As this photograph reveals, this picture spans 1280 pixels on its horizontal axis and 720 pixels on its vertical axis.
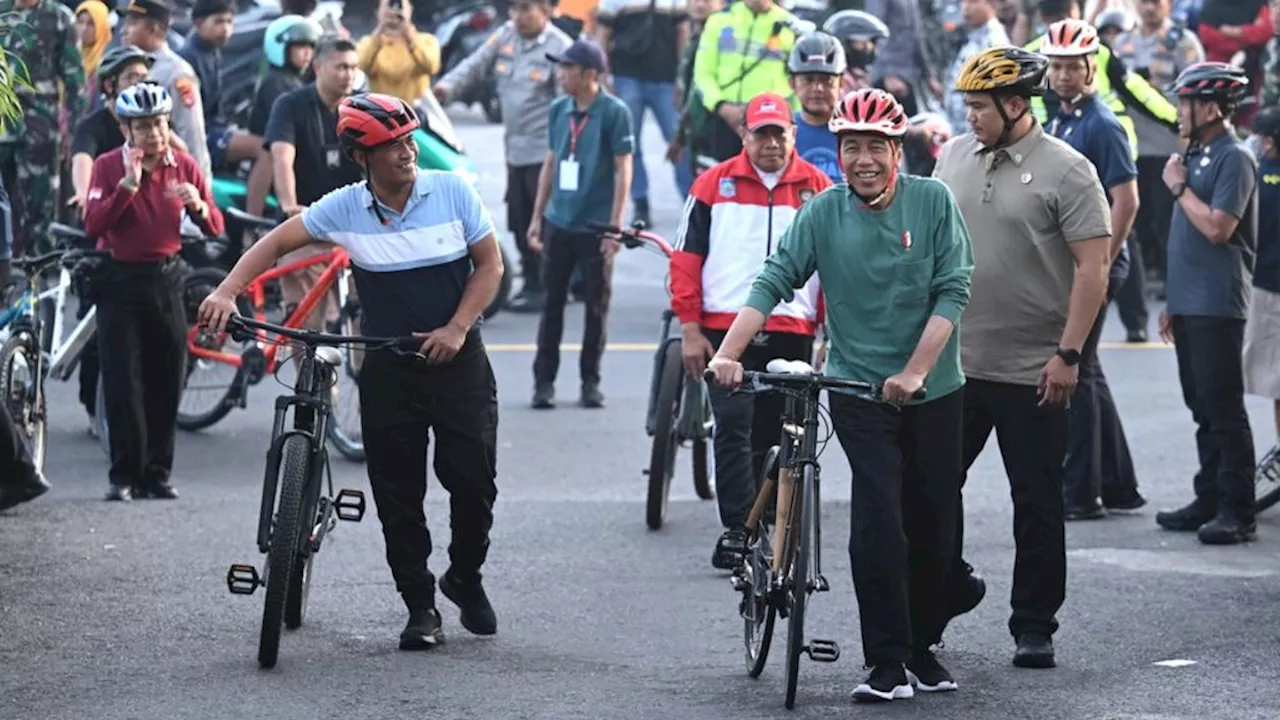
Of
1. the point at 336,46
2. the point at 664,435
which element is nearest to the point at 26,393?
the point at 336,46

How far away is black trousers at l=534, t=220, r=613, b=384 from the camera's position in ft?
47.2

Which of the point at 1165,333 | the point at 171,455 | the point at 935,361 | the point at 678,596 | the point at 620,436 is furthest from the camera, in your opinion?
the point at 620,436

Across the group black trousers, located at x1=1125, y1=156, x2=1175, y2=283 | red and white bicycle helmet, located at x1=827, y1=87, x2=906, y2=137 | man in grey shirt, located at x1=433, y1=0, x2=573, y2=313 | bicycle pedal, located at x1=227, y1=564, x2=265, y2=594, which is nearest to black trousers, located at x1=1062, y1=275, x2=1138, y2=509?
red and white bicycle helmet, located at x1=827, y1=87, x2=906, y2=137

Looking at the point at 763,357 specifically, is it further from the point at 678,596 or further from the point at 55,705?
the point at 55,705

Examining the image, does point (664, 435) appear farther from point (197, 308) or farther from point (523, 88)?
point (523, 88)

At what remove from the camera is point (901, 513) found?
7887mm

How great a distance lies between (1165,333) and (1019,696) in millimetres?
3534

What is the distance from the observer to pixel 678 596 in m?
9.74

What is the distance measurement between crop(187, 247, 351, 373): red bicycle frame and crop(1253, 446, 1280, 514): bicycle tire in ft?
15.1

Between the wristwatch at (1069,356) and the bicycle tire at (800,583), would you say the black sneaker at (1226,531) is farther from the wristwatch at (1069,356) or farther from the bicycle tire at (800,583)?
the bicycle tire at (800,583)

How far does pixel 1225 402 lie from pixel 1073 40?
166 centimetres

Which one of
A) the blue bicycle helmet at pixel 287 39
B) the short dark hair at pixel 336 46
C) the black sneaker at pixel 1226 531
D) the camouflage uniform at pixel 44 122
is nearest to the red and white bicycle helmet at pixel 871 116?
the black sneaker at pixel 1226 531

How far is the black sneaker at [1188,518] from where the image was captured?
11.0m

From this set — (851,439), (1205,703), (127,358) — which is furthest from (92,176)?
(1205,703)
